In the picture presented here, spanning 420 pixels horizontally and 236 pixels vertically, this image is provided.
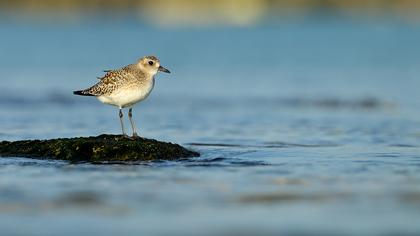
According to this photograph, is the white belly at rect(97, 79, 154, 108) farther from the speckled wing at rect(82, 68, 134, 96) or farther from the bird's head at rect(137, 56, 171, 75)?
the bird's head at rect(137, 56, 171, 75)

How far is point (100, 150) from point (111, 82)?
1.26m

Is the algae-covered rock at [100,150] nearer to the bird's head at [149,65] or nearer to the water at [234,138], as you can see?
the water at [234,138]

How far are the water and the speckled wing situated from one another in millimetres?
1502

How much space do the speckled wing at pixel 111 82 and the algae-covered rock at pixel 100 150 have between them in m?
0.79

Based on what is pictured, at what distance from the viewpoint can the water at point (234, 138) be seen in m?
9.41

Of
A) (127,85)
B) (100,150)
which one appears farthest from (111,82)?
(100,150)

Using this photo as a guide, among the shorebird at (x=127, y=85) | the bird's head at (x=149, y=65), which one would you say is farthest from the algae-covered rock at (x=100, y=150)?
the bird's head at (x=149, y=65)

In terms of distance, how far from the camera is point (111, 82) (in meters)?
14.0

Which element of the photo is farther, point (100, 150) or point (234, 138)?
point (234, 138)

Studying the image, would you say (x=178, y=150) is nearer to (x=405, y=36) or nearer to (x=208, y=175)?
(x=208, y=175)

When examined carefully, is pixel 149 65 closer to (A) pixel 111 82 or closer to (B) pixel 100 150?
(A) pixel 111 82

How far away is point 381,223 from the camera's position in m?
9.07

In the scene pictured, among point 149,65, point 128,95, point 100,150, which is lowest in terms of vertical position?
point 100,150

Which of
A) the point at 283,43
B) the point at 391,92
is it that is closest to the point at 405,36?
the point at 283,43
